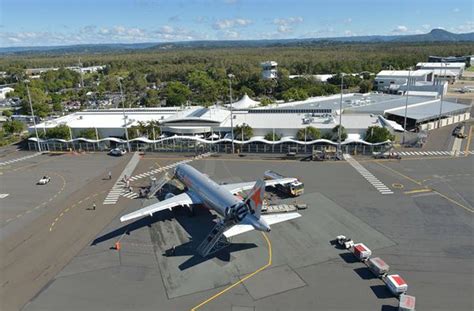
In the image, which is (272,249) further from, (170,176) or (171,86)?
(171,86)

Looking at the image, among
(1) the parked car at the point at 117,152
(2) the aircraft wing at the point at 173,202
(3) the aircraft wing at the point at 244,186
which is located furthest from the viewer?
(1) the parked car at the point at 117,152

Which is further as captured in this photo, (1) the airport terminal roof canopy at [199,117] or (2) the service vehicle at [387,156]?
(1) the airport terminal roof canopy at [199,117]

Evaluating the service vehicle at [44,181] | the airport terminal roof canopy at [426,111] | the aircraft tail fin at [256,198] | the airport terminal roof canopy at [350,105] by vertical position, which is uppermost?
the aircraft tail fin at [256,198]

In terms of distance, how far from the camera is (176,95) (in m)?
175

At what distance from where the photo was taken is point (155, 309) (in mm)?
39188

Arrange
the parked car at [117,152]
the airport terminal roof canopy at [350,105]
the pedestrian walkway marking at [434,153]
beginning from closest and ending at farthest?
the pedestrian walkway marking at [434,153] → the parked car at [117,152] → the airport terminal roof canopy at [350,105]

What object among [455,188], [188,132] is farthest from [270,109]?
[455,188]

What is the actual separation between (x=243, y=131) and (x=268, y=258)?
58.0 meters

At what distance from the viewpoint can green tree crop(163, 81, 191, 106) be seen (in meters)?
172

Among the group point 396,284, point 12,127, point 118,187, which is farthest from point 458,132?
point 12,127

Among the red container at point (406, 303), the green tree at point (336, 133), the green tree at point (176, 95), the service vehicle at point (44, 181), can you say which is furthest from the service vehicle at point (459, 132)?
the service vehicle at point (44, 181)

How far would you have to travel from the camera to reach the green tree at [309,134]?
98.2 metres

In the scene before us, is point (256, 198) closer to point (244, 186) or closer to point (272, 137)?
point (244, 186)

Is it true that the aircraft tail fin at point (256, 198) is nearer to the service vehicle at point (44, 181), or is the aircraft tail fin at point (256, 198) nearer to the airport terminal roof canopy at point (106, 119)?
the service vehicle at point (44, 181)
